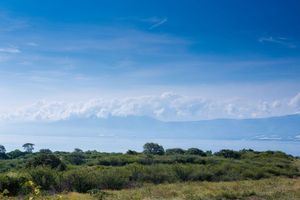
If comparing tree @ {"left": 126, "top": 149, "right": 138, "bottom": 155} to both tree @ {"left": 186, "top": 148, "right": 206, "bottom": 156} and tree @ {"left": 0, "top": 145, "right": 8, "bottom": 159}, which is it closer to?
tree @ {"left": 186, "top": 148, "right": 206, "bottom": 156}

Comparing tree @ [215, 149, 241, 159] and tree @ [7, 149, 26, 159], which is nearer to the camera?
tree @ [7, 149, 26, 159]

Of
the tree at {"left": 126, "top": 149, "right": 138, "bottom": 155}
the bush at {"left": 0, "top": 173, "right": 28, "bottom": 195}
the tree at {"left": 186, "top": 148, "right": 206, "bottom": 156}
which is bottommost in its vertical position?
the bush at {"left": 0, "top": 173, "right": 28, "bottom": 195}

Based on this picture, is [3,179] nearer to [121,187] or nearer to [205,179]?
[121,187]

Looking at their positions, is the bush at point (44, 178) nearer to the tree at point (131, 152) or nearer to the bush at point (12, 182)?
the bush at point (12, 182)

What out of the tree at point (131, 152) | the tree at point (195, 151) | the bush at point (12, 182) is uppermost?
the tree at point (195, 151)

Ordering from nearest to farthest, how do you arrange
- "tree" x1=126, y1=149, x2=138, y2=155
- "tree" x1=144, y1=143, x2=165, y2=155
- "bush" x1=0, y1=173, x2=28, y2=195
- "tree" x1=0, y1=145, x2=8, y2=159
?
"bush" x1=0, y1=173, x2=28, y2=195 < "tree" x1=126, y1=149, x2=138, y2=155 < "tree" x1=0, y1=145, x2=8, y2=159 < "tree" x1=144, y1=143, x2=165, y2=155

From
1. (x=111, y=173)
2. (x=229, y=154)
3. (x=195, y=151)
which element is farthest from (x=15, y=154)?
(x=111, y=173)

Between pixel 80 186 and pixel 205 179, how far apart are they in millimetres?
12970

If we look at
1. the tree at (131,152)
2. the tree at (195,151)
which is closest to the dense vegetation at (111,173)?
the tree at (131,152)

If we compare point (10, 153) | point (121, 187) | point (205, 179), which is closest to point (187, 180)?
point (205, 179)

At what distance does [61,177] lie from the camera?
3098 centimetres

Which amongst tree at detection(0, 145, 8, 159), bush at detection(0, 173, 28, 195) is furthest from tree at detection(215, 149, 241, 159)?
bush at detection(0, 173, 28, 195)

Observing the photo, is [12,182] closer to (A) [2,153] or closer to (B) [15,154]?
(A) [2,153]

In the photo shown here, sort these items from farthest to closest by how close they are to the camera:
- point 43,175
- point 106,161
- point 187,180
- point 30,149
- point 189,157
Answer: point 30,149 → point 189,157 → point 106,161 → point 187,180 → point 43,175
